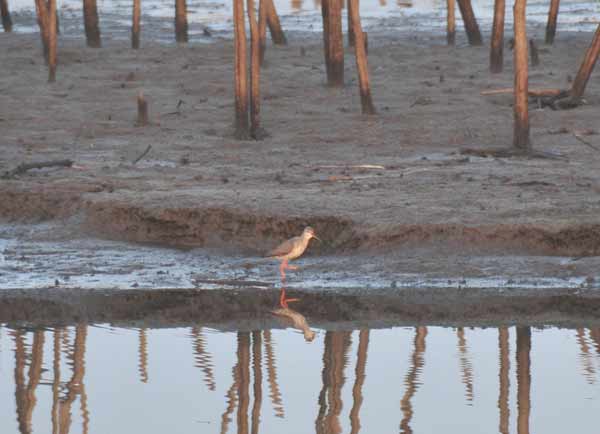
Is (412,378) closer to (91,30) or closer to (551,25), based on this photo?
(91,30)

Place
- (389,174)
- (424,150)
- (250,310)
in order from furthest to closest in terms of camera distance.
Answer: (424,150) → (389,174) → (250,310)

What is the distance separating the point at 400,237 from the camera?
11211 millimetres

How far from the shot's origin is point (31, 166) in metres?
13.4

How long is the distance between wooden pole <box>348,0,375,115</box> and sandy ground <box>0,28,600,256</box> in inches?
8.2

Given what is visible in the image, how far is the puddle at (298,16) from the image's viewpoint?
30016 millimetres

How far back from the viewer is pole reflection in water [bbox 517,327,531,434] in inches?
286

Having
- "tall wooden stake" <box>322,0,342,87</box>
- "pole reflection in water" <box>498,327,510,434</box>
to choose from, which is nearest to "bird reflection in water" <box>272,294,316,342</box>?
"pole reflection in water" <box>498,327,510,434</box>

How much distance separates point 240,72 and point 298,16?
20651mm

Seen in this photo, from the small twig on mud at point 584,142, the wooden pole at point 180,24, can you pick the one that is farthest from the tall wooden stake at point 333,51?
the wooden pole at point 180,24

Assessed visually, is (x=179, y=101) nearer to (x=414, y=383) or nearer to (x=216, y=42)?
(x=216, y=42)

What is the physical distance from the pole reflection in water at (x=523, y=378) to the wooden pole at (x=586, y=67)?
8.07m

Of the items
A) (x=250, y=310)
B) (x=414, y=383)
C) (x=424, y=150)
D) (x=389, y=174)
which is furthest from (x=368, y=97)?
(x=414, y=383)

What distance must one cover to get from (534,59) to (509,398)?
14607 mm

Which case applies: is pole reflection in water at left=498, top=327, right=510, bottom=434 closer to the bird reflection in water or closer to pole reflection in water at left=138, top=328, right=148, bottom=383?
the bird reflection in water
